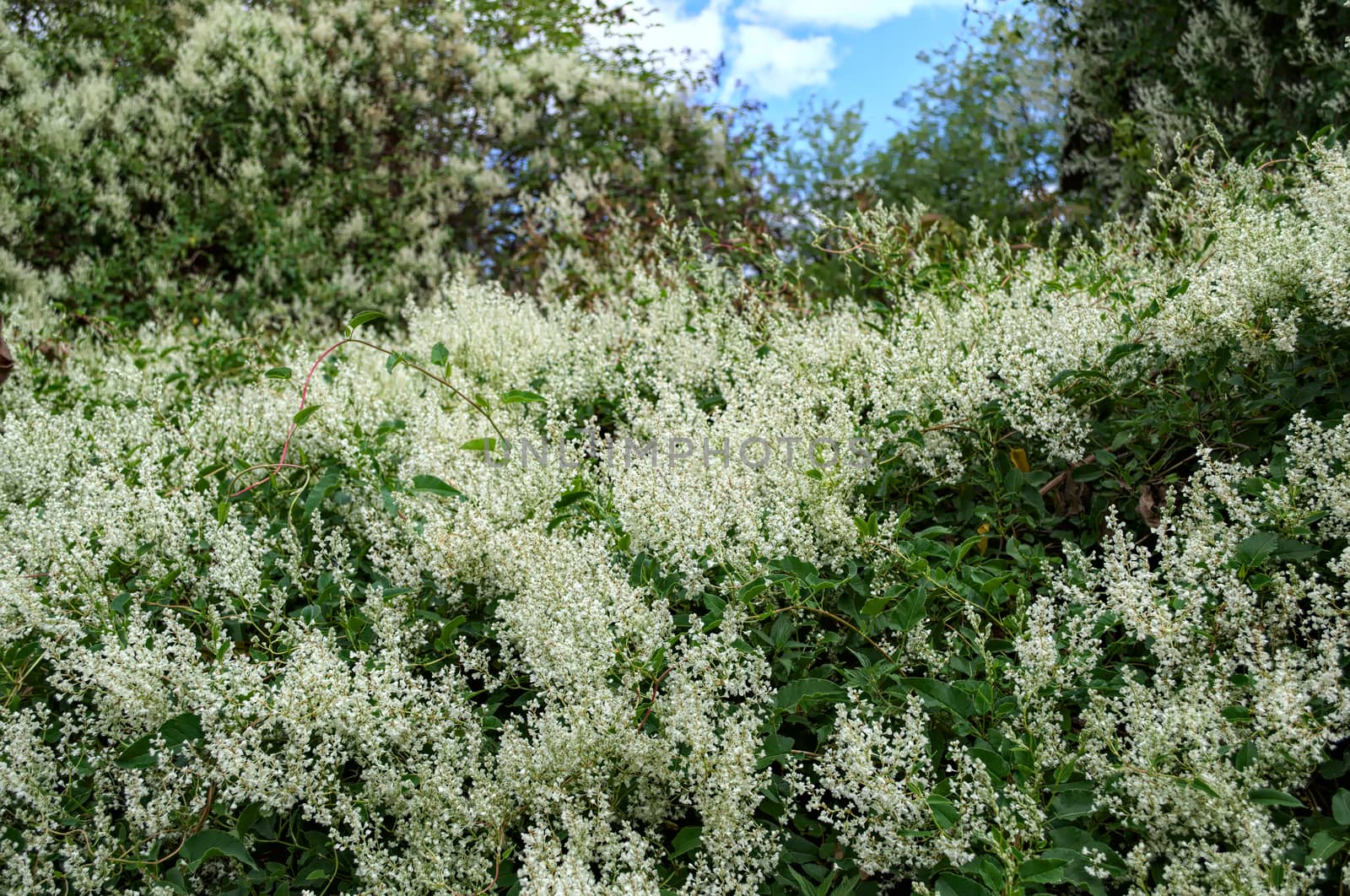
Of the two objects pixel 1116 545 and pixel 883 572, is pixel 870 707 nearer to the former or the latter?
pixel 883 572

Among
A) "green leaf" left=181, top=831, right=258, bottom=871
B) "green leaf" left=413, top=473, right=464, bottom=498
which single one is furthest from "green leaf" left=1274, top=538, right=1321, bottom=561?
"green leaf" left=181, top=831, right=258, bottom=871

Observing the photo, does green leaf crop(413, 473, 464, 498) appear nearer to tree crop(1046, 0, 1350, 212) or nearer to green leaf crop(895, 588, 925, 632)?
green leaf crop(895, 588, 925, 632)

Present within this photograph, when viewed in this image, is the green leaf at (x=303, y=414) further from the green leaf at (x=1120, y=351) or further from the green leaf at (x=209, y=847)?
the green leaf at (x=1120, y=351)

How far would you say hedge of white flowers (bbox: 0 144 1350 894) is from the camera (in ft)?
6.72

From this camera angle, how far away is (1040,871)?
74.3 inches

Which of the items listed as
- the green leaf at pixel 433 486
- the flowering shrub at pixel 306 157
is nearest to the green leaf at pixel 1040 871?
the green leaf at pixel 433 486

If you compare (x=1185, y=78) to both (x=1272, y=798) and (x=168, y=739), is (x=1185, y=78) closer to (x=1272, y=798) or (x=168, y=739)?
(x=1272, y=798)

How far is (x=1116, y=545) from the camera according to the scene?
240cm

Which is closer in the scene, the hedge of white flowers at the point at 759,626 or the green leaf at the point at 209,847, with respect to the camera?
the hedge of white flowers at the point at 759,626

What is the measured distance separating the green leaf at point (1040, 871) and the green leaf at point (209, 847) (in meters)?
1.60

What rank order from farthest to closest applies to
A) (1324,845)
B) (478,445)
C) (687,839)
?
(478,445), (687,839), (1324,845)

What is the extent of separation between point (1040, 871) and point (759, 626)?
901 mm

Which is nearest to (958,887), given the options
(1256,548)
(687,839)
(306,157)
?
(687,839)

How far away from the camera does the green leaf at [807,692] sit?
2.29m
